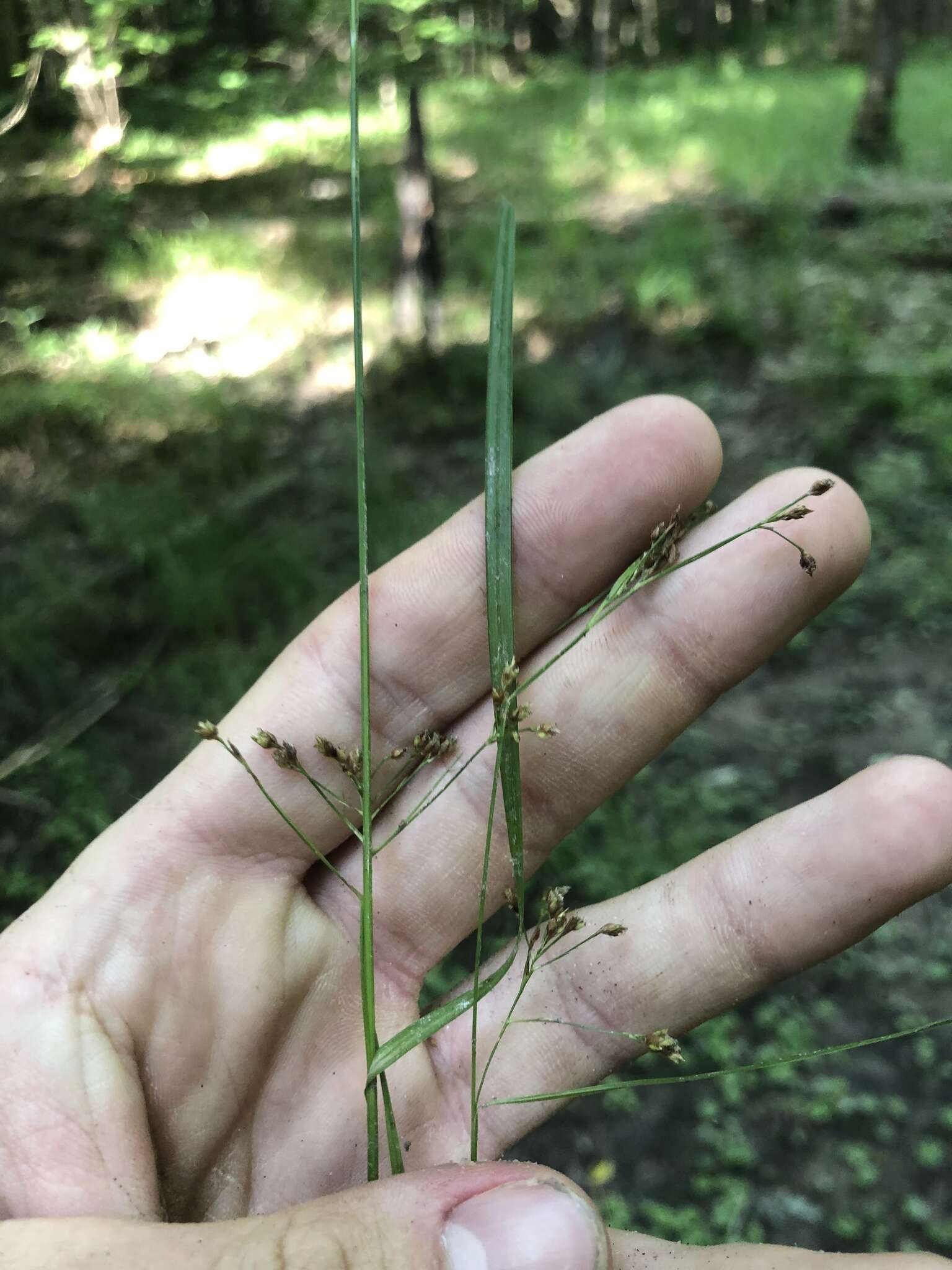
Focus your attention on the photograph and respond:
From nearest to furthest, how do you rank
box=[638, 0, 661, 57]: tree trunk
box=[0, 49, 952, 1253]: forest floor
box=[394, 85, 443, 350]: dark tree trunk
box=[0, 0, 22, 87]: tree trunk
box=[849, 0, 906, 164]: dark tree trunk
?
1. box=[0, 0, 22, 87]: tree trunk
2. box=[0, 49, 952, 1253]: forest floor
3. box=[394, 85, 443, 350]: dark tree trunk
4. box=[849, 0, 906, 164]: dark tree trunk
5. box=[638, 0, 661, 57]: tree trunk

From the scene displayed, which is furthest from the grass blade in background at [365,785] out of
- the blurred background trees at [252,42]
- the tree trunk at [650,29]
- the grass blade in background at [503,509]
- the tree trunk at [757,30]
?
the tree trunk at [757,30]

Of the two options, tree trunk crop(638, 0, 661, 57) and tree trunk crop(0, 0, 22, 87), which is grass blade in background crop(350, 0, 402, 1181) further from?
tree trunk crop(638, 0, 661, 57)

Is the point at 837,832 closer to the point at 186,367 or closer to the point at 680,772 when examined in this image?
the point at 680,772

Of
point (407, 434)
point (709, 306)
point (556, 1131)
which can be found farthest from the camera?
point (709, 306)

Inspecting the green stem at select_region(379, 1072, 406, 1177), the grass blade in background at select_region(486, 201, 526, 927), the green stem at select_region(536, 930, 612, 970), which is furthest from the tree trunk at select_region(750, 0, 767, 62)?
the green stem at select_region(379, 1072, 406, 1177)

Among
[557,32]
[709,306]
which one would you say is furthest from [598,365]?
[557,32]

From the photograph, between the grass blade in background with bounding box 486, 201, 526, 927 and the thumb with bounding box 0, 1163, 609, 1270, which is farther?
the grass blade in background with bounding box 486, 201, 526, 927
